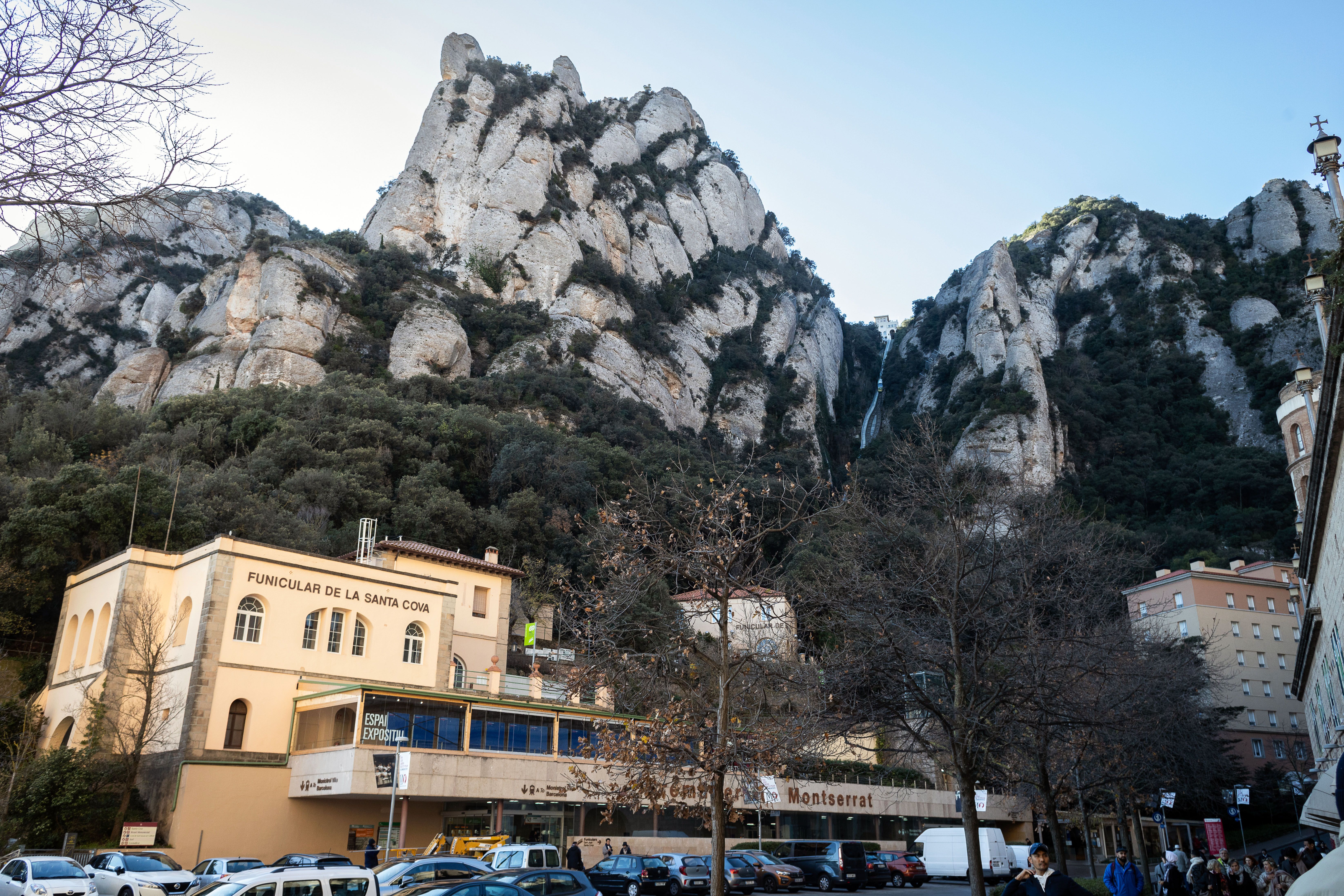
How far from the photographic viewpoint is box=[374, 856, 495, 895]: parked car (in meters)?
16.3

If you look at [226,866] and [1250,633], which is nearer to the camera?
[226,866]

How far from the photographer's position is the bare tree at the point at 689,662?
12680 millimetres

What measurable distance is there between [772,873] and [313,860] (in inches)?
532

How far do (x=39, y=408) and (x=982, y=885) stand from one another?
5669 centimetres

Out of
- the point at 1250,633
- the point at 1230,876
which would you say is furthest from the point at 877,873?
the point at 1250,633

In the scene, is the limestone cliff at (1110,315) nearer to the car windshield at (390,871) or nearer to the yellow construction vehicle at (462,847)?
the yellow construction vehicle at (462,847)

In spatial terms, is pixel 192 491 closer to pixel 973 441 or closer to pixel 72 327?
pixel 72 327

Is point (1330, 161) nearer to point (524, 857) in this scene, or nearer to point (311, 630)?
point (524, 857)

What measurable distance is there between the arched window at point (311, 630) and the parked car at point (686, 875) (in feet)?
46.4

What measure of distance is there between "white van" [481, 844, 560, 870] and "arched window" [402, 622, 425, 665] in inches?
560

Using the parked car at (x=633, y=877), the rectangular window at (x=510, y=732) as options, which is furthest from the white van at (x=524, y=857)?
the rectangular window at (x=510, y=732)

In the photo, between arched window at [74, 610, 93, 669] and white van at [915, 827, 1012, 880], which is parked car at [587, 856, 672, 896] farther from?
arched window at [74, 610, 93, 669]

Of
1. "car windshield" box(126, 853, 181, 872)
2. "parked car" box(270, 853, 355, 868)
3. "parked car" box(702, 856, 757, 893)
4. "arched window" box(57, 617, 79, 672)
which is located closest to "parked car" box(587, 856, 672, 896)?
"parked car" box(702, 856, 757, 893)

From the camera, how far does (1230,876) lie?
1653cm
